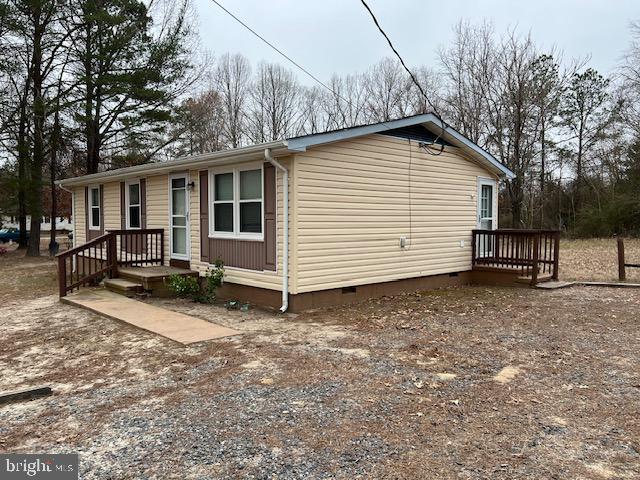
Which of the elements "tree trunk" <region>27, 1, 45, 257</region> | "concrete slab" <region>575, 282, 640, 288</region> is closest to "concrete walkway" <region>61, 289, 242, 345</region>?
"concrete slab" <region>575, 282, 640, 288</region>

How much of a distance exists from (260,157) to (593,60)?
81.6ft

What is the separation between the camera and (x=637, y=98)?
22344 mm

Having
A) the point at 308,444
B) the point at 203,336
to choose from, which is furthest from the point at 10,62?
the point at 308,444

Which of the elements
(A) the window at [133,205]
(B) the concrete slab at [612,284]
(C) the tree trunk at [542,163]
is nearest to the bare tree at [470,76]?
(C) the tree trunk at [542,163]

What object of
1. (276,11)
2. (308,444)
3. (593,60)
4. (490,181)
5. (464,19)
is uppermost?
(464,19)

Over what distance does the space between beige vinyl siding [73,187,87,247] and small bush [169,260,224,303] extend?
20.9ft

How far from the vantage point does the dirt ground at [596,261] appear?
37.7 ft

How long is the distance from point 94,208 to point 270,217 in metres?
7.73

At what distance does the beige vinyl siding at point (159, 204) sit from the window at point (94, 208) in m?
3.00

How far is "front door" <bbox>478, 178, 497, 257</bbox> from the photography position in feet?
35.8

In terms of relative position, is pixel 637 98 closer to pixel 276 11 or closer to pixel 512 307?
pixel 512 307

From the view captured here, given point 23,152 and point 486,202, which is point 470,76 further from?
point 23,152

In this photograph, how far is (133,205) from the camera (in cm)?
1123

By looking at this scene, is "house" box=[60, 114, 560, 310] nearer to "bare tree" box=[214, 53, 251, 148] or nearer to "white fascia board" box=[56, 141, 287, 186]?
"white fascia board" box=[56, 141, 287, 186]
